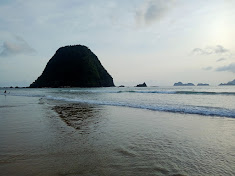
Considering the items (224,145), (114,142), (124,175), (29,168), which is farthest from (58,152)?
(224,145)

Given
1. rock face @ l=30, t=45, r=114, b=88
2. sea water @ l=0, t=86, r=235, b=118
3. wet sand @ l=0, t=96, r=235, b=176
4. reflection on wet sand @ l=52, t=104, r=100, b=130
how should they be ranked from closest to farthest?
wet sand @ l=0, t=96, r=235, b=176, reflection on wet sand @ l=52, t=104, r=100, b=130, sea water @ l=0, t=86, r=235, b=118, rock face @ l=30, t=45, r=114, b=88

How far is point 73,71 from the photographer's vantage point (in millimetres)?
133375

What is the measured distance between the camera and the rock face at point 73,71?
129250 millimetres

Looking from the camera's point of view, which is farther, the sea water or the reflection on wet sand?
the sea water

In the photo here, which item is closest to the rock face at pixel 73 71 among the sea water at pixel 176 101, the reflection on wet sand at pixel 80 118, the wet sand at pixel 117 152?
the sea water at pixel 176 101

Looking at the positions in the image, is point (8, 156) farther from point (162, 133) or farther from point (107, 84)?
point (107, 84)

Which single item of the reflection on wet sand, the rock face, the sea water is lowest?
the reflection on wet sand

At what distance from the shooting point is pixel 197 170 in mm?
3266

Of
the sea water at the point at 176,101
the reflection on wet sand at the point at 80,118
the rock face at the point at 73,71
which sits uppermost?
the rock face at the point at 73,71

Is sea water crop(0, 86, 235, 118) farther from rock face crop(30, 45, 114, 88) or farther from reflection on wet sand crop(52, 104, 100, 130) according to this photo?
rock face crop(30, 45, 114, 88)

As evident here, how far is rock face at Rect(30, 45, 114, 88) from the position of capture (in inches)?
5089

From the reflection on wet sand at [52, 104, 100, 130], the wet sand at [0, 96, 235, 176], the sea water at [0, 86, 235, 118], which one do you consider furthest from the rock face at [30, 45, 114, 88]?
the wet sand at [0, 96, 235, 176]

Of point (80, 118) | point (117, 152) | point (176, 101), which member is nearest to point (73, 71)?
point (176, 101)

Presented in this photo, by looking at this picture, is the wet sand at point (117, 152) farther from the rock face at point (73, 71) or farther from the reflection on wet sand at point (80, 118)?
the rock face at point (73, 71)
